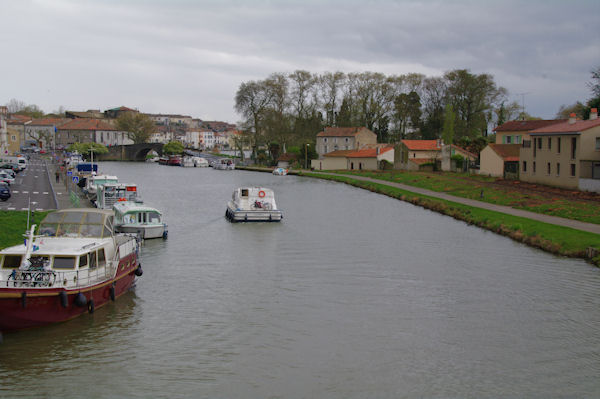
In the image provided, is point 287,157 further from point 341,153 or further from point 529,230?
point 529,230

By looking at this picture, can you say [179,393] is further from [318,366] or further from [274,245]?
[274,245]

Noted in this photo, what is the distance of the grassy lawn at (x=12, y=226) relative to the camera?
91.1 ft

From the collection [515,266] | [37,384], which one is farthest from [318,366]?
[515,266]

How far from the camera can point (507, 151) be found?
69188 millimetres

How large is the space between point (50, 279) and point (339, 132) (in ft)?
324

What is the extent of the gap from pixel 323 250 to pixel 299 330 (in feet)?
40.8

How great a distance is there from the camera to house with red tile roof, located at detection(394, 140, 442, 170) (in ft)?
304

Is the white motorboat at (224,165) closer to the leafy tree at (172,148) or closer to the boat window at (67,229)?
the leafy tree at (172,148)

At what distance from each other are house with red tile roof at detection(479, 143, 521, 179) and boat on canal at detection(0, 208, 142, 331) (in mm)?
51852

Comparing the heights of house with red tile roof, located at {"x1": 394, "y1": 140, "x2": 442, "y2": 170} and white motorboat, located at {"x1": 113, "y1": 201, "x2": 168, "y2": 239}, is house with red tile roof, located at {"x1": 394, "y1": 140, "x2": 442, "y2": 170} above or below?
above

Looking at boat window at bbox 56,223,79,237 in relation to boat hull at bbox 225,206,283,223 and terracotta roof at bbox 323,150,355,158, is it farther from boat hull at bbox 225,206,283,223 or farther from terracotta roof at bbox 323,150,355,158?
terracotta roof at bbox 323,150,355,158

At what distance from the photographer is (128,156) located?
476 ft

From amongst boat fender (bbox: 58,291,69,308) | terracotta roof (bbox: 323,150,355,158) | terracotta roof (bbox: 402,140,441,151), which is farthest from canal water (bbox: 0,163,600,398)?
terracotta roof (bbox: 323,150,355,158)

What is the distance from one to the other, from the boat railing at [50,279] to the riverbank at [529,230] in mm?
22260
